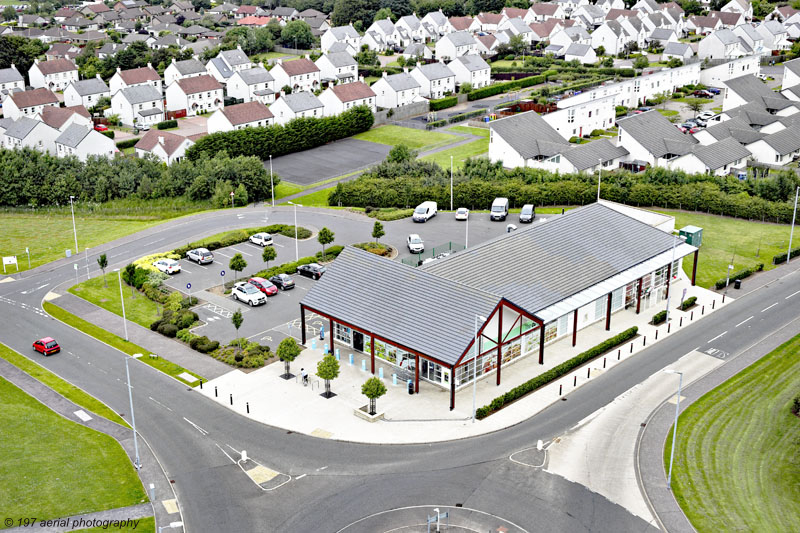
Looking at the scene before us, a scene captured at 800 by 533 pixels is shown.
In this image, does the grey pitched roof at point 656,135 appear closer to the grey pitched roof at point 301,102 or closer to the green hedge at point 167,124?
the grey pitched roof at point 301,102

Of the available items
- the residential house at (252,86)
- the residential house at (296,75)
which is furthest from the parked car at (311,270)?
the residential house at (296,75)

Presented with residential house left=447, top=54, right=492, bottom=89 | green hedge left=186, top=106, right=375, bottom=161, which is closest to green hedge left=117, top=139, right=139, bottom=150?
green hedge left=186, top=106, right=375, bottom=161

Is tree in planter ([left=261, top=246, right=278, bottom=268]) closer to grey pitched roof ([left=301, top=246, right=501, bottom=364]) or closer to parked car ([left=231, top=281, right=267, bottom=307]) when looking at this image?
parked car ([left=231, top=281, right=267, bottom=307])

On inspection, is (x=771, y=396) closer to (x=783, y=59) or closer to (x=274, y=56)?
(x=783, y=59)

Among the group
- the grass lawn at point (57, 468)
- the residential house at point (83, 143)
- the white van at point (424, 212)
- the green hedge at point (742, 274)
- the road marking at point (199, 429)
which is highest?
the residential house at point (83, 143)

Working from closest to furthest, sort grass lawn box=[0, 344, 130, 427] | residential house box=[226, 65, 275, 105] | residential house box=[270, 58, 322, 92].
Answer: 1. grass lawn box=[0, 344, 130, 427]
2. residential house box=[226, 65, 275, 105]
3. residential house box=[270, 58, 322, 92]

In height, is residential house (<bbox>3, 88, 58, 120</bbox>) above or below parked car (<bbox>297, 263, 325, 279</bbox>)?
above
